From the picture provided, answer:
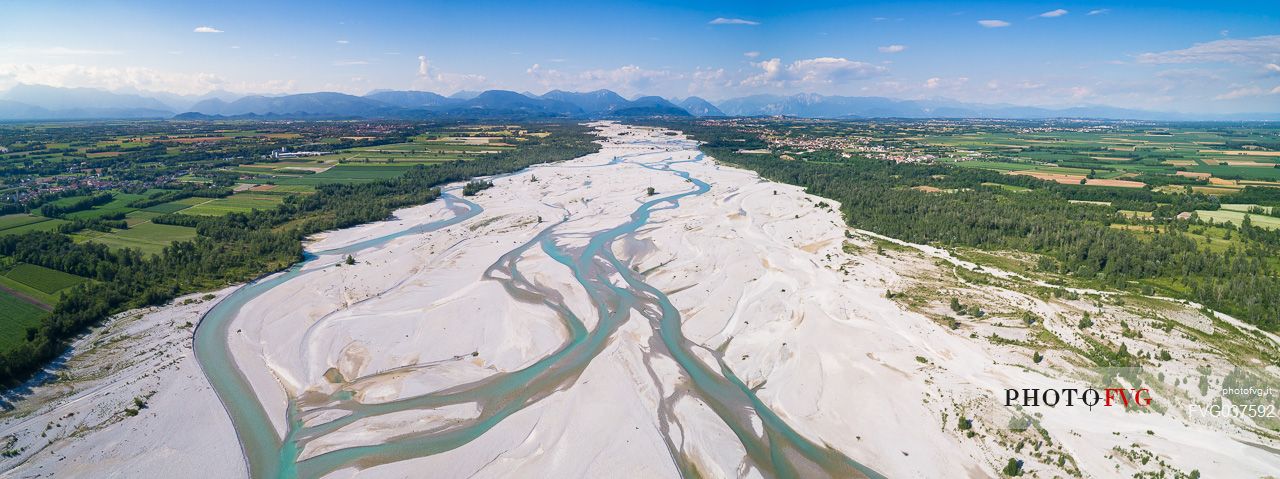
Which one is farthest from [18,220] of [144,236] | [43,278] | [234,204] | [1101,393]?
[1101,393]

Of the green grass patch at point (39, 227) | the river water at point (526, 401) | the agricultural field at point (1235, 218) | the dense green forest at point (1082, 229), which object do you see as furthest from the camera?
the green grass patch at point (39, 227)

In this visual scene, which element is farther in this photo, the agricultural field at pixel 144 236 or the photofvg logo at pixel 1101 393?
the agricultural field at pixel 144 236

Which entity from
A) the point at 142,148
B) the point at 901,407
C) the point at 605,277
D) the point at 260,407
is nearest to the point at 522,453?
the point at 260,407

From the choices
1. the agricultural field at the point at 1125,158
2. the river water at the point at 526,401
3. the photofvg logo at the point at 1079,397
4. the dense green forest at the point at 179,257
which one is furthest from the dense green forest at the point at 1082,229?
the dense green forest at the point at 179,257

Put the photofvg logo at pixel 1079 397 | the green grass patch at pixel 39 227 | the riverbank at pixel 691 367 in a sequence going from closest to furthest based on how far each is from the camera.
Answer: the riverbank at pixel 691 367 → the photofvg logo at pixel 1079 397 → the green grass patch at pixel 39 227

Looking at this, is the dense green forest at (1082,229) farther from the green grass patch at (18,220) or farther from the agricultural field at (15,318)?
the green grass patch at (18,220)

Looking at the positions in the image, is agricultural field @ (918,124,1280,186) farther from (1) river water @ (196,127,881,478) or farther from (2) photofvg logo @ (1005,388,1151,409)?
(1) river water @ (196,127,881,478)

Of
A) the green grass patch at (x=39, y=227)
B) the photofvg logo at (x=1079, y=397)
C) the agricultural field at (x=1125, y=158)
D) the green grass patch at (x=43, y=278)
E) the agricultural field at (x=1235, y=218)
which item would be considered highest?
the agricultural field at (x=1125, y=158)
